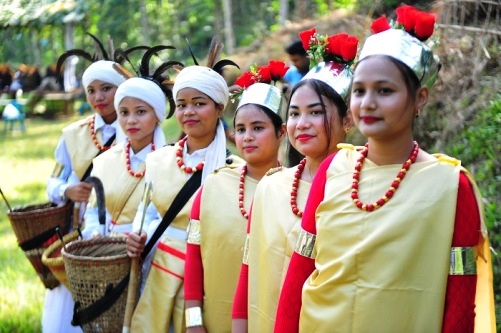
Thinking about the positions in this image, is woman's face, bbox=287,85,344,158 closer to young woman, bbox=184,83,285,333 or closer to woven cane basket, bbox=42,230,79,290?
young woman, bbox=184,83,285,333

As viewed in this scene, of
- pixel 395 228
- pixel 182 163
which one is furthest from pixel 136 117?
pixel 395 228

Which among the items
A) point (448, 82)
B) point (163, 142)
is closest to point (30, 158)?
point (448, 82)

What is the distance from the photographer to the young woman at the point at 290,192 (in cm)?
352

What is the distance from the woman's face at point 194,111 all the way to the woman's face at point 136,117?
64 cm

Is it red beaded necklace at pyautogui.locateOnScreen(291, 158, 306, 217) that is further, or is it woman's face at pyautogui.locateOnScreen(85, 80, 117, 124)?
woman's face at pyautogui.locateOnScreen(85, 80, 117, 124)

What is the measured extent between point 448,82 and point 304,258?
529 cm

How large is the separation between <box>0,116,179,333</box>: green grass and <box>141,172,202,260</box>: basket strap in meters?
1.89

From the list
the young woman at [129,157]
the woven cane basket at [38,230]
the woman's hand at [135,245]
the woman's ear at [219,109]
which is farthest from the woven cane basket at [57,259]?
the woman's ear at [219,109]

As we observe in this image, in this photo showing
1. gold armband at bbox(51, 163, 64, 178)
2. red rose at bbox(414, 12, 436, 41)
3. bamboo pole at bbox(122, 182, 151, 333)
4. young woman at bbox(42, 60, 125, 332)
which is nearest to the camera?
red rose at bbox(414, 12, 436, 41)

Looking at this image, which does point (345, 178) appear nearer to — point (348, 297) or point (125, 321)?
point (348, 297)

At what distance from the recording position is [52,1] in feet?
108

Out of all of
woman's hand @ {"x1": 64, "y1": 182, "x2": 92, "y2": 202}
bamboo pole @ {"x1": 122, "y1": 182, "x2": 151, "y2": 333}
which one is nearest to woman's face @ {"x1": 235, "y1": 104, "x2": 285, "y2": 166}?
bamboo pole @ {"x1": 122, "y1": 182, "x2": 151, "y2": 333}

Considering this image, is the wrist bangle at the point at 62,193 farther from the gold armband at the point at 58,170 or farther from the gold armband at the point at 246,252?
the gold armband at the point at 246,252

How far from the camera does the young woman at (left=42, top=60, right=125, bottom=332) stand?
564cm
